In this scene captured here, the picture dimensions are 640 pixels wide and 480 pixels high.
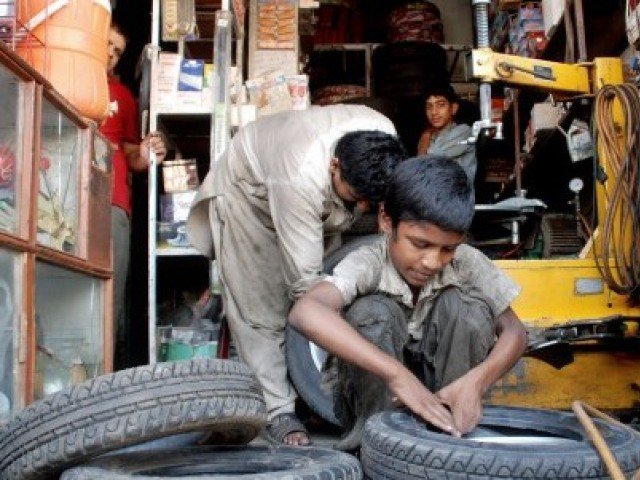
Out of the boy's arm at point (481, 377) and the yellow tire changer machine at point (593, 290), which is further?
the yellow tire changer machine at point (593, 290)

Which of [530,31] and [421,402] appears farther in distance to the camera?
[530,31]

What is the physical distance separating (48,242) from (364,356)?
1.26 metres

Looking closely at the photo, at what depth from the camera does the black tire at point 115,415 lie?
1.69 m

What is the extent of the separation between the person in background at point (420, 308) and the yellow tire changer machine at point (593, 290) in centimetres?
83

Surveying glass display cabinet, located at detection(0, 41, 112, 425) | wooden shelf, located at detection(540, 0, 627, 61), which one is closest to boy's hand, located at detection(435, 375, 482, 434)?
glass display cabinet, located at detection(0, 41, 112, 425)

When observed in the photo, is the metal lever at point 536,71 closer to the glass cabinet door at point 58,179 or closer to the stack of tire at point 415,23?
the glass cabinet door at point 58,179

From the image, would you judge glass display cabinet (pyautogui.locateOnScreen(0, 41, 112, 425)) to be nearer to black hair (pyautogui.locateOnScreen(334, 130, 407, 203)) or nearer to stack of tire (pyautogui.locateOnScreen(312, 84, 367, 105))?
black hair (pyautogui.locateOnScreen(334, 130, 407, 203))

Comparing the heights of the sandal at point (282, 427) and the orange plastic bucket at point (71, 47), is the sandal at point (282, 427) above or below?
below

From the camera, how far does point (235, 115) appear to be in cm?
440

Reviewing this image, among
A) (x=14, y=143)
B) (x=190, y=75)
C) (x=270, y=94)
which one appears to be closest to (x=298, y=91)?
(x=270, y=94)

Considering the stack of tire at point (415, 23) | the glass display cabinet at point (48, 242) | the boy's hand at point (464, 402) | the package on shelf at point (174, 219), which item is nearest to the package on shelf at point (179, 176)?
the package on shelf at point (174, 219)

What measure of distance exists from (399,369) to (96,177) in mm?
1717

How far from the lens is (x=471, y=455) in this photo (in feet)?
5.26

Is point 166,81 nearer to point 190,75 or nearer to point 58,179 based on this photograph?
point 190,75
